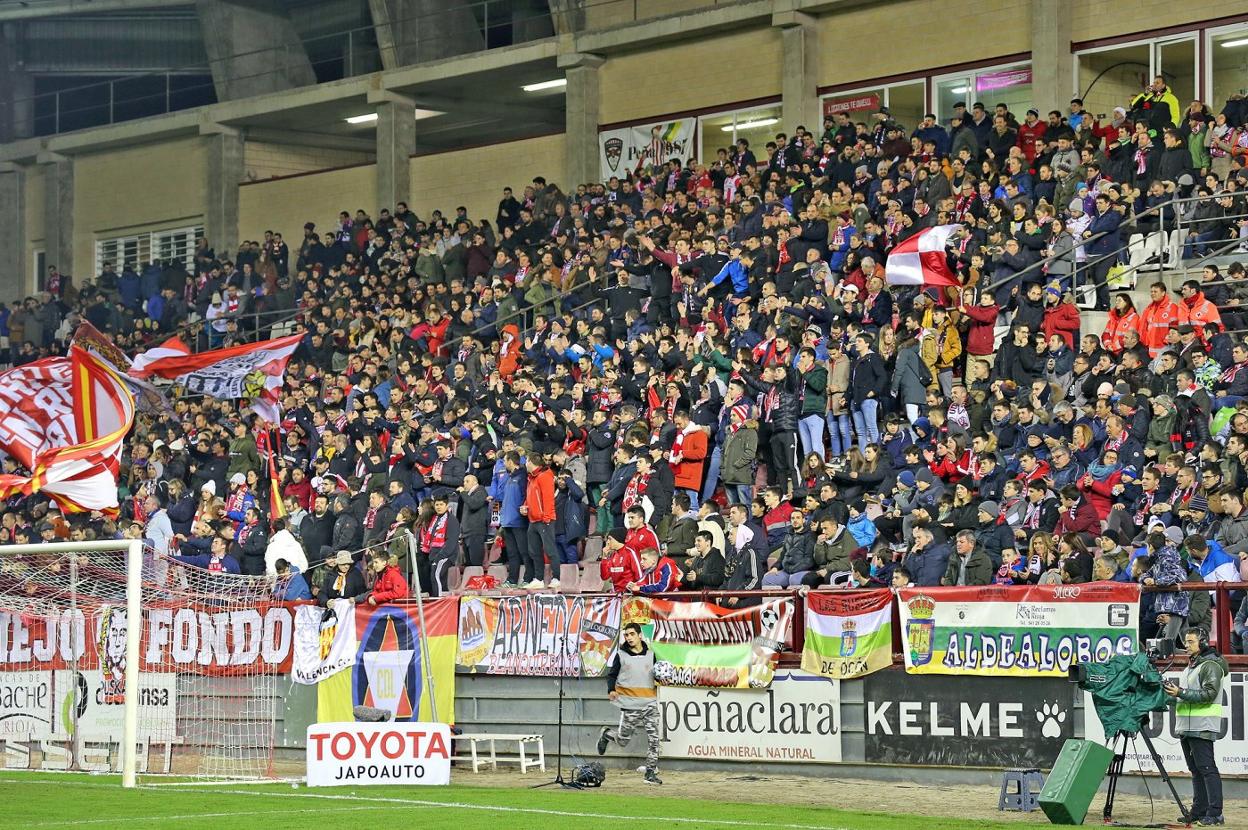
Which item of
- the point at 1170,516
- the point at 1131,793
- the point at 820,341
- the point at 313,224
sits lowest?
the point at 1131,793

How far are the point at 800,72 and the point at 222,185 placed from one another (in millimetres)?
15747

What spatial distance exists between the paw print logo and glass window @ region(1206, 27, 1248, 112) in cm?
1492

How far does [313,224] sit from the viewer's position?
4166cm

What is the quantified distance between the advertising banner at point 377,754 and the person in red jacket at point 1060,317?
9.13m

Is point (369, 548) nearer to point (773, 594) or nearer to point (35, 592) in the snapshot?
point (35, 592)

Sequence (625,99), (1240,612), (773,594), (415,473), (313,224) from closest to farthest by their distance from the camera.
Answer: (1240,612) < (773,594) < (415,473) < (625,99) < (313,224)

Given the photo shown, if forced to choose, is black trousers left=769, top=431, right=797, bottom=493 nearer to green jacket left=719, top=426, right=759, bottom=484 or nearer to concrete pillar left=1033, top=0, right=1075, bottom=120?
green jacket left=719, top=426, right=759, bottom=484

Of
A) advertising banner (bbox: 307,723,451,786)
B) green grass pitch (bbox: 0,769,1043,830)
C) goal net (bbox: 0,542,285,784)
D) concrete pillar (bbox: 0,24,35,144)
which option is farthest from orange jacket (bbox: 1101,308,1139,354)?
concrete pillar (bbox: 0,24,35,144)

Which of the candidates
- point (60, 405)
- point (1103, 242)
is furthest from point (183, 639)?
point (1103, 242)

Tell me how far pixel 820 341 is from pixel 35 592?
10658 mm

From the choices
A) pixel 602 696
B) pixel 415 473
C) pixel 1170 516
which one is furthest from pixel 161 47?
pixel 1170 516

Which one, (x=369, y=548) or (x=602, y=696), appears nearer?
(x=602, y=696)

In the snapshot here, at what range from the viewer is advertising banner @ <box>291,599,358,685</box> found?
23328mm

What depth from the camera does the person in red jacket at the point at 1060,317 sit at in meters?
23.6
